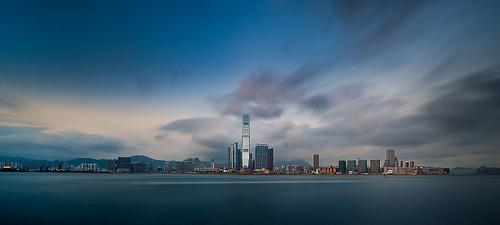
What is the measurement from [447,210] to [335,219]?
2282cm

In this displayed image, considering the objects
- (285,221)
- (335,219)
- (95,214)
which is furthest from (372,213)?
(95,214)

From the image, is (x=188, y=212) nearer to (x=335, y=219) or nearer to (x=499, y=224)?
(x=335, y=219)

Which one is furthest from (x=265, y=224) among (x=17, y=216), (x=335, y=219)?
(x=17, y=216)

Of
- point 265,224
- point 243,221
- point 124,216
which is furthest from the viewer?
point 124,216

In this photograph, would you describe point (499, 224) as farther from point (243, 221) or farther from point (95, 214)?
point (95, 214)

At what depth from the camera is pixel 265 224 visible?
4272 cm

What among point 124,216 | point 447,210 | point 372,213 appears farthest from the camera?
point 447,210

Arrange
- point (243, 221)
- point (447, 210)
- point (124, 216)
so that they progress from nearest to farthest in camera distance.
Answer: point (243, 221)
point (124, 216)
point (447, 210)

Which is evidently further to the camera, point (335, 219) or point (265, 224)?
point (335, 219)

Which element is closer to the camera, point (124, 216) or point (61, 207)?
point (124, 216)

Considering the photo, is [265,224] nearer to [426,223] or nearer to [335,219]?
[335,219]

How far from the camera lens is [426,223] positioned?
44.3m

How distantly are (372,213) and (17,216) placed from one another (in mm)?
50711

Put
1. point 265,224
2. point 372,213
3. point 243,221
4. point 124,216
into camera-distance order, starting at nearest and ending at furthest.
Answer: point 265,224, point 243,221, point 124,216, point 372,213
